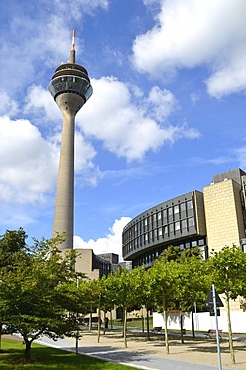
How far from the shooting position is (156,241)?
74.9m

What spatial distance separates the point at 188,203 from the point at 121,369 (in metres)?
52.9

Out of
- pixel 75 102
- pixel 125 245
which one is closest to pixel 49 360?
pixel 125 245

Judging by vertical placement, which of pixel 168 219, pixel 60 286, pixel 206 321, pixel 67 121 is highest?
pixel 67 121

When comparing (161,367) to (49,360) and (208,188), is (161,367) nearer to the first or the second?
(49,360)

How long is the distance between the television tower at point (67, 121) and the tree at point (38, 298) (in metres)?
57.8

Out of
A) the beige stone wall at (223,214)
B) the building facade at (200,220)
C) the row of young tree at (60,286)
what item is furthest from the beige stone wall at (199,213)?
the row of young tree at (60,286)

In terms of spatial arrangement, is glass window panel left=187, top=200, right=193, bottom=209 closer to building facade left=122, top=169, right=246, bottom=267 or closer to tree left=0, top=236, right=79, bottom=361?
building facade left=122, top=169, right=246, bottom=267

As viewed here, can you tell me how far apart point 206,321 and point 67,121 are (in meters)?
62.0

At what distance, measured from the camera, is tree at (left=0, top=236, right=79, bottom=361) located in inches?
762

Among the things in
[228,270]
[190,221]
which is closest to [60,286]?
[228,270]

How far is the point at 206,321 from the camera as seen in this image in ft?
161

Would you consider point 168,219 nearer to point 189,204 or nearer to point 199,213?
point 189,204

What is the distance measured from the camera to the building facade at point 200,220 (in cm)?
6156

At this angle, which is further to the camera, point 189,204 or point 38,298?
point 189,204
